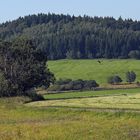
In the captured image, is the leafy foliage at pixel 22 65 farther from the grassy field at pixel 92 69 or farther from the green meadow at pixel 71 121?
the grassy field at pixel 92 69

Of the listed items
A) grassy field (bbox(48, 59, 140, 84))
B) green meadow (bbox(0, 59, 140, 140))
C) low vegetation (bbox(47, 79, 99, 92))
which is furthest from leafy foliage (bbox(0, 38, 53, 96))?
grassy field (bbox(48, 59, 140, 84))

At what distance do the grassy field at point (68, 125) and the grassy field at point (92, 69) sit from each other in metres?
93.8

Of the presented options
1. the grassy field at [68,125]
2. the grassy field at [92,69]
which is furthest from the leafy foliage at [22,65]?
the grassy field at [92,69]

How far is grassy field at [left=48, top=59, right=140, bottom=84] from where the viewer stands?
161762 millimetres

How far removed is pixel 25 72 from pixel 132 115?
42.2m

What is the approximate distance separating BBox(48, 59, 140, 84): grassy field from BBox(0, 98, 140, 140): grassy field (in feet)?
308

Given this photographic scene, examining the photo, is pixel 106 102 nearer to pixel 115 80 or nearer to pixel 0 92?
pixel 0 92

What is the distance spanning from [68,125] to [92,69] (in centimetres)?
13258

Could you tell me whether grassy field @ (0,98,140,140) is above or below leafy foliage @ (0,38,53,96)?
below

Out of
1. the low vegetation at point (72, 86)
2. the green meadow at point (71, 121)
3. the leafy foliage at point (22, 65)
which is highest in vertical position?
the leafy foliage at point (22, 65)

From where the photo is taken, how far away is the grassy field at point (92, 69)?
161762 mm

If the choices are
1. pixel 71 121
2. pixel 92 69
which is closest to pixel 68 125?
pixel 71 121

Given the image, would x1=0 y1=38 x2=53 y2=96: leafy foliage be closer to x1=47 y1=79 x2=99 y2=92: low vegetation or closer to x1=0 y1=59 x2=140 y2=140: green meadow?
x1=0 y1=59 x2=140 y2=140: green meadow

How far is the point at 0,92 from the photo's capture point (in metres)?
84.2
